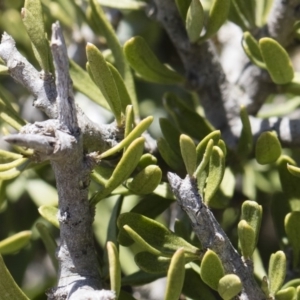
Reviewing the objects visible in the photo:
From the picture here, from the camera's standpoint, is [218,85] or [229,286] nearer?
[229,286]

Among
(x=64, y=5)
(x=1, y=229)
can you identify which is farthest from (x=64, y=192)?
(x=64, y=5)

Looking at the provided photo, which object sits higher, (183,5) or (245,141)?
(183,5)

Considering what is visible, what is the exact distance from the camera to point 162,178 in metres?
0.65

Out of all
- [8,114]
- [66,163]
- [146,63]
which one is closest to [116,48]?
[146,63]

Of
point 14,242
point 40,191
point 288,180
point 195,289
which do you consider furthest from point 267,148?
point 40,191

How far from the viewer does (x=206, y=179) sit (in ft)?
1.79

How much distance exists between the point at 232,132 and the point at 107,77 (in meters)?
0.25

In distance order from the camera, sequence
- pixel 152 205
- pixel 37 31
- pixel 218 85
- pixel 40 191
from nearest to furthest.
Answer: pixel 37 31 → pixel 152 205 → pixel 218 85 → pixel 40 191

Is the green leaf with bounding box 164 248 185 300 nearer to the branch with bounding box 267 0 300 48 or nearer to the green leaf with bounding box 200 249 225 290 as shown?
the green leaf with bounding box 200 249 225 290

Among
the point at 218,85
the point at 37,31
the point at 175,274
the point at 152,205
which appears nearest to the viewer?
the point at 175,274

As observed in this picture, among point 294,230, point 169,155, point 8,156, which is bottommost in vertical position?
point 294,230

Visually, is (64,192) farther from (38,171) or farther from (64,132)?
(38,171)

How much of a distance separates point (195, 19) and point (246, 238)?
0.23 metres

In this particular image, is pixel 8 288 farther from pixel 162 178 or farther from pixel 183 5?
pixel 183 5
